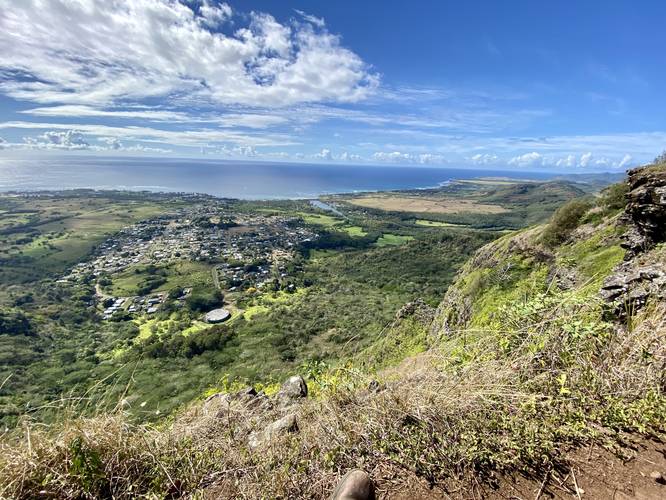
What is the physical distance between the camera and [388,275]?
70.5m

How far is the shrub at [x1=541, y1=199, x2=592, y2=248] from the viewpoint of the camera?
51.6 ft

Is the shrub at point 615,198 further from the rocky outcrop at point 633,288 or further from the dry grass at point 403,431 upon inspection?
the dry grass at point 403,431

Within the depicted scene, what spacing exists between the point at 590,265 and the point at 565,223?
21.3 feet

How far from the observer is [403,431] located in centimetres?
289

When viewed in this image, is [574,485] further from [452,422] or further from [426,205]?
[426,205]

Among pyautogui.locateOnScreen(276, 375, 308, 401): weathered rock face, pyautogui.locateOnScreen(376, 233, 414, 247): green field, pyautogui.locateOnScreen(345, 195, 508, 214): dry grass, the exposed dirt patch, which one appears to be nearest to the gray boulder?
the exposed dirt patch

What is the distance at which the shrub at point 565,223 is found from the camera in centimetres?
1574

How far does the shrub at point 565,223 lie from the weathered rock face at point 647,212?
296 inches

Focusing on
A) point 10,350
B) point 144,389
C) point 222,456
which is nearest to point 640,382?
point 222,456

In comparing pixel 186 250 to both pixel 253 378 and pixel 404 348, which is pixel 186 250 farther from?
pixel 404 348

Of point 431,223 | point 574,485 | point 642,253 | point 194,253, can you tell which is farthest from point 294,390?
point 431,223

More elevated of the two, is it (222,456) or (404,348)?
(222,456)

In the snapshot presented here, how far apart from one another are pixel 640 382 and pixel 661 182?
24.1ft

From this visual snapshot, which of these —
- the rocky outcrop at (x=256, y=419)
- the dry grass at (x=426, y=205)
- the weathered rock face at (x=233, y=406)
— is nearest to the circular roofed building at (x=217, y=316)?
the weathered rock face at (x=233, y=406)
